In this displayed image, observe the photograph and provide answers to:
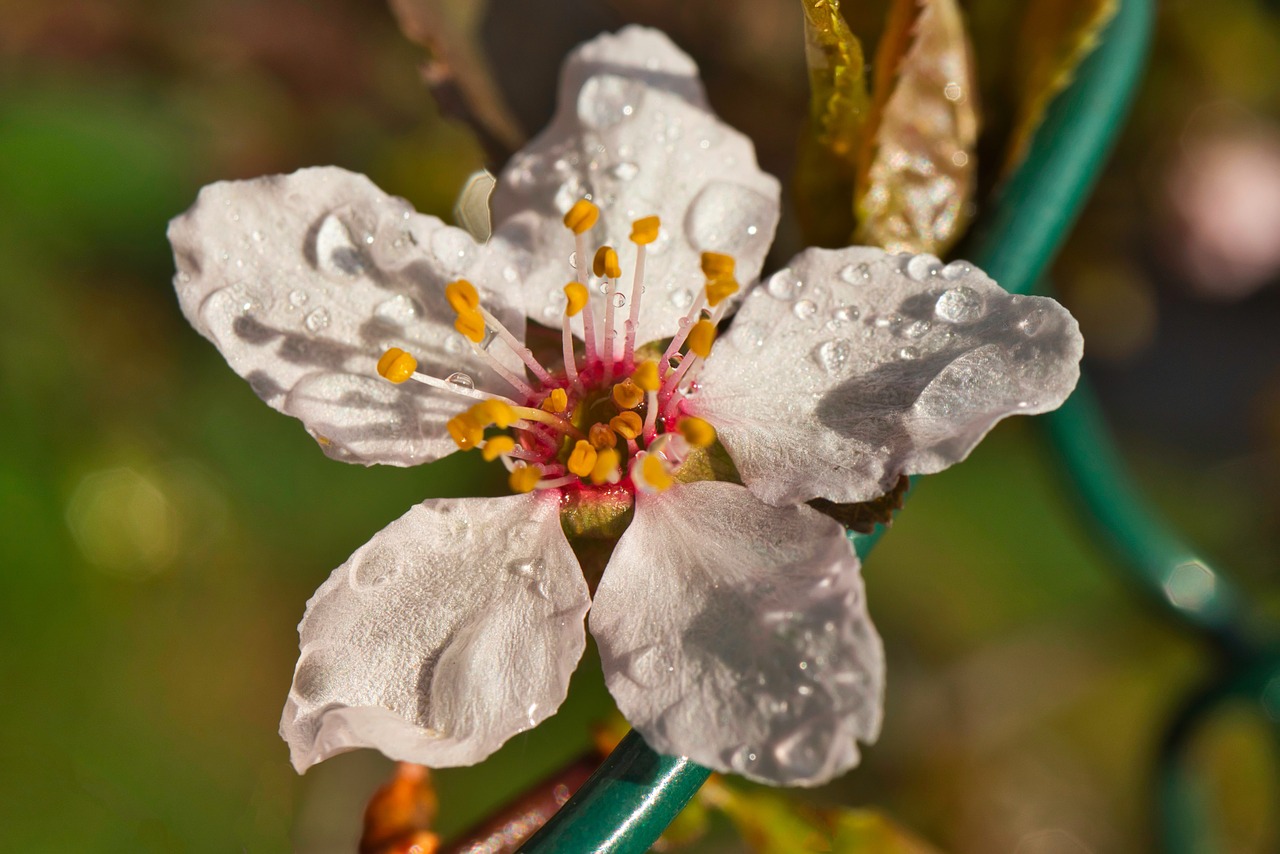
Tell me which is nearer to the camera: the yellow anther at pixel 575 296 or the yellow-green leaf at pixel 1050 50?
the yellow anther at pixel 575 296

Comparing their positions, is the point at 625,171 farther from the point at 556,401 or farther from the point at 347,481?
the point at 347,481

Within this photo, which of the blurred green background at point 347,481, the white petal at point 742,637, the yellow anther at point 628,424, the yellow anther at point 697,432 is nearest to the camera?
the white petal at point 742,637

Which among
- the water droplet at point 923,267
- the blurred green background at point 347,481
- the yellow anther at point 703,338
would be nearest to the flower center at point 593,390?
the yellow anther at point 703,338

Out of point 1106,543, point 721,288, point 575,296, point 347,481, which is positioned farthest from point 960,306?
point 347,481

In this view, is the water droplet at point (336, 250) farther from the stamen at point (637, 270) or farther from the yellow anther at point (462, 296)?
the stamen at point (637, 270)

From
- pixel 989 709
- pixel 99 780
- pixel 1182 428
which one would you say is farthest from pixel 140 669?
pixel 1182 428

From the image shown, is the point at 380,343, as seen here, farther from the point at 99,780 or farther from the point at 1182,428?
the point at 1182,428

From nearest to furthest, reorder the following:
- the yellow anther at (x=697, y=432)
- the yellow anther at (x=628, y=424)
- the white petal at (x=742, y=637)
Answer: the white petal at (x=742, y=637)
the yellow anther at (x=697, y=432)
the yellow anther at (x=628, y=424)

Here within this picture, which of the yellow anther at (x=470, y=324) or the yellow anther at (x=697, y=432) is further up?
the yellow anther at (x=470, y=324)
